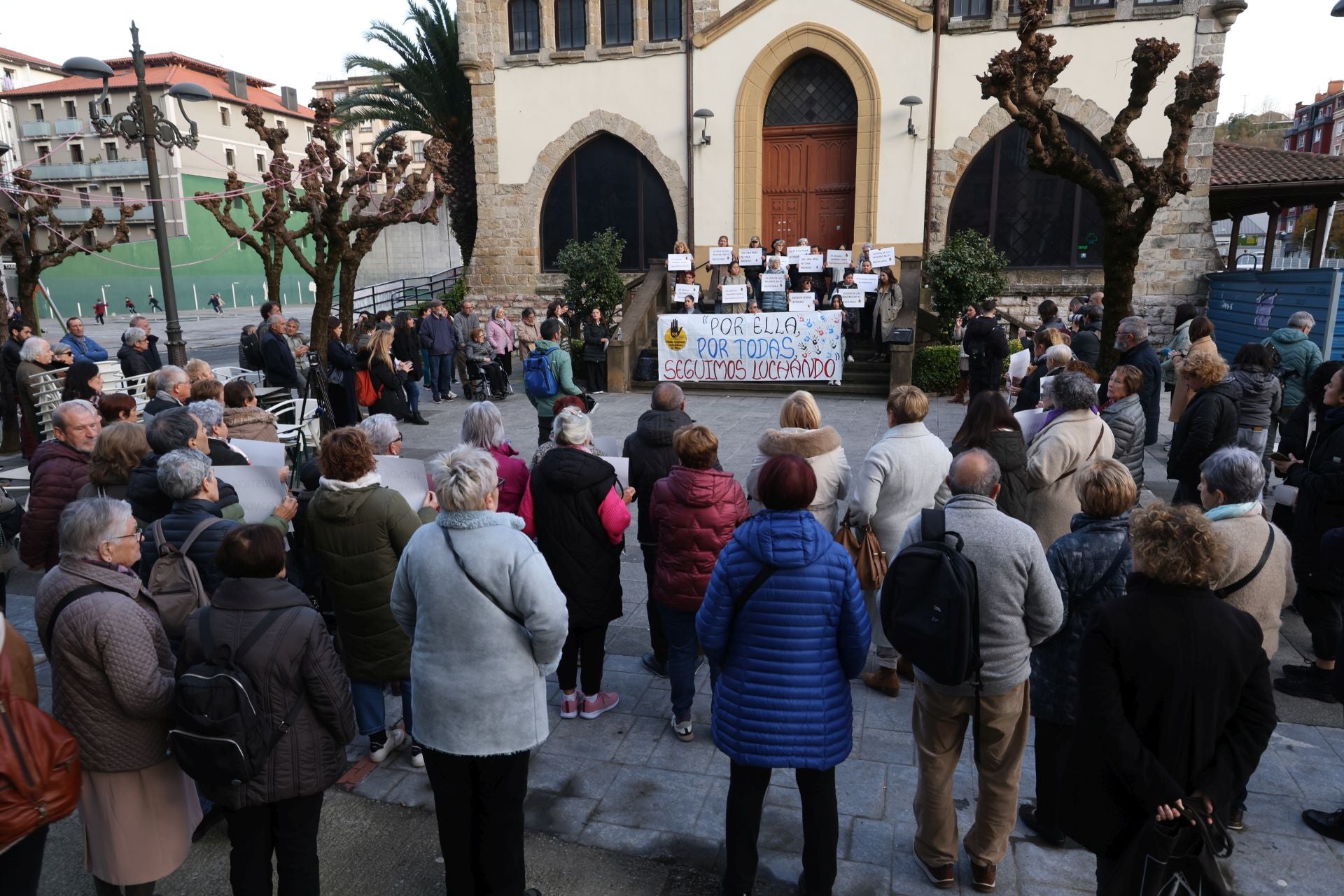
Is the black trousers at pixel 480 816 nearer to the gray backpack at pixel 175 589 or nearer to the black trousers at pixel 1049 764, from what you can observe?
the gray backpack at pixel 175 589

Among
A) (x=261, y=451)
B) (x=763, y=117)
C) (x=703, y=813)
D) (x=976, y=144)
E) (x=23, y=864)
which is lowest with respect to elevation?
(x=703, y=813)

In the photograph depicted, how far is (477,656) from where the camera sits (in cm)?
314

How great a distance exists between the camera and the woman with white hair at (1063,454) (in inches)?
198

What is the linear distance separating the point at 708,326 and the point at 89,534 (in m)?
12.3

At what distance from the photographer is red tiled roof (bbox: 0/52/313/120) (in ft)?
166

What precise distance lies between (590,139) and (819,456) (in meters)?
16.8

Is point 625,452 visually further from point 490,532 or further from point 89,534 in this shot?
point 89,534

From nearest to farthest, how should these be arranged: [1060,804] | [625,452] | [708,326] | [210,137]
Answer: [1060,804] < [625,452] < [708,326] < [210,137]

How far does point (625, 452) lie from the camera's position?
17.3 ft

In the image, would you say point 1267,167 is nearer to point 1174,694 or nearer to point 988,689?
point 988,689

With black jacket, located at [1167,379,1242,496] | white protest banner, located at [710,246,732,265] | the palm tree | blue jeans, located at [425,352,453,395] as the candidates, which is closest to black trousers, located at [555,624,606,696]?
black jacket, located at [1167,379,1242,496]

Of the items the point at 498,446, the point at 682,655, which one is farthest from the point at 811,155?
the point at 682,655

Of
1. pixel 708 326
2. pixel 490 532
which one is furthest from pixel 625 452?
pixel 708 326

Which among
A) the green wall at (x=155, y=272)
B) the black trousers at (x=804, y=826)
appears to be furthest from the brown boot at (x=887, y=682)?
the green wall at (x=155, y=272)
